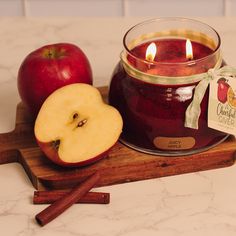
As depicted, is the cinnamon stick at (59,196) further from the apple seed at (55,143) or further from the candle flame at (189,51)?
the candle flame at (189,51)

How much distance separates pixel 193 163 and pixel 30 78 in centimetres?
25

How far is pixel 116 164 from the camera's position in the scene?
37.4 inches

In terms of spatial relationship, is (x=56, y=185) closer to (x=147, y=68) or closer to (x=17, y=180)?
(x=17, y=180)

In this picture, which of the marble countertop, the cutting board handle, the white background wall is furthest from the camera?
the white background wall

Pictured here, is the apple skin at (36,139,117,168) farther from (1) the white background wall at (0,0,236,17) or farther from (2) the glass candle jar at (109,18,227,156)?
(1) the white background wall at (0,0,236,17)

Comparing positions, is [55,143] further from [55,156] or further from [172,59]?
[172,59]

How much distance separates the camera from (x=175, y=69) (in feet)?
3.05

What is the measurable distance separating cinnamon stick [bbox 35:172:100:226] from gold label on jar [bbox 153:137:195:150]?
9 cm

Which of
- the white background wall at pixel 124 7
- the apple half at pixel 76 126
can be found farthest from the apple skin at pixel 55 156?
the white background wall at pixel 124 7

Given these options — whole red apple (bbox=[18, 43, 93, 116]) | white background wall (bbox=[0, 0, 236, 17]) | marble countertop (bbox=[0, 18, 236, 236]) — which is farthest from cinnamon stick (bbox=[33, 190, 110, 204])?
white background wall (bbox=[0, 0, 236, 17])

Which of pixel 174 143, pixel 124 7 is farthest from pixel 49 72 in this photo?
pixel 124 7

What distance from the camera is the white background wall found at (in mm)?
1404

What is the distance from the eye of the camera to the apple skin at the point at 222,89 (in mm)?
946

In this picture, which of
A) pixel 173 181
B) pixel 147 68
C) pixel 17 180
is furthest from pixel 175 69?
pixel 17 180
